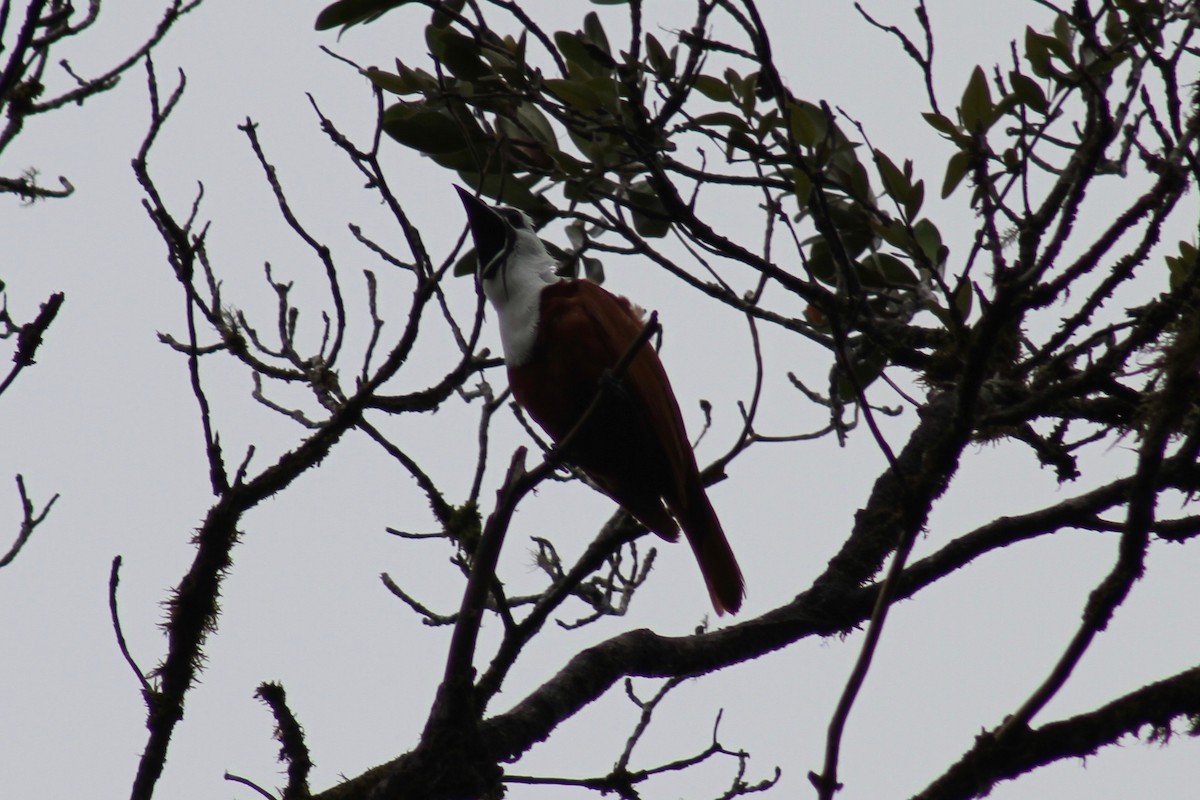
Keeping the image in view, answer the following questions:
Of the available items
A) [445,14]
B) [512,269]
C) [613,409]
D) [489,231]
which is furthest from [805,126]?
[489,231]

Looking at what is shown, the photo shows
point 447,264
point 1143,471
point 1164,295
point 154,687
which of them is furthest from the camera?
point 1164,295

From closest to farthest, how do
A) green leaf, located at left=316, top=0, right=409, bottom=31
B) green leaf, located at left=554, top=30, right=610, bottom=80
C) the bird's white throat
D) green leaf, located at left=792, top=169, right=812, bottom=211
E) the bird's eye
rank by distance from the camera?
green leaf, located at left=792, top=169, right=812, bottom=211 → green leaf, located at left=316, top=0, right=409, bottom=31 → green leaf, located at left=554, top=30, right=610, bottom=80 → the bird's white throat → the bird's eye

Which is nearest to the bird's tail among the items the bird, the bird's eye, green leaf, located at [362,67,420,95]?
the bird

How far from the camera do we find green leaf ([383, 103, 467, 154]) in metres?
3.01

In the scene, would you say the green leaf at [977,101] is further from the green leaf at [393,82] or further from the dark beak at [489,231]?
the dark beak at [489,231]

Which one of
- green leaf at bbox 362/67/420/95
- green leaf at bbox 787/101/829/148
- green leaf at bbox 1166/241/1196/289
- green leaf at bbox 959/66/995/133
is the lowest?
green leaf at bbox 1166/241/1196/289

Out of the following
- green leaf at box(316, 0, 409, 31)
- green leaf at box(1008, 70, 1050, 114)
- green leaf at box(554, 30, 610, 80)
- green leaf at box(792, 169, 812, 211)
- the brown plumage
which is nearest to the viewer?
green leaf at box(792, 169, 812, 211)

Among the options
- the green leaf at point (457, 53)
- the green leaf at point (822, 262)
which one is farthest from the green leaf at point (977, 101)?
the green leaf at point (457, 53)

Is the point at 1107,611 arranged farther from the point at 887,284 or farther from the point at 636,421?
the point at 636,421

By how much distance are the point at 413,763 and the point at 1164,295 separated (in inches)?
63.0

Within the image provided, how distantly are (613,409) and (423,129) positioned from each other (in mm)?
1036

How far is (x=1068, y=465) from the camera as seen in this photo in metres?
2.88

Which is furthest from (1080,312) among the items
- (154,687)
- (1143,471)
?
(154,687)

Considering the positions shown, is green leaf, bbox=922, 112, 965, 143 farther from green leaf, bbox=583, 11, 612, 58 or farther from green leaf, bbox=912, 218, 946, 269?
green leaf, bbox=583, 11, 612, 58
